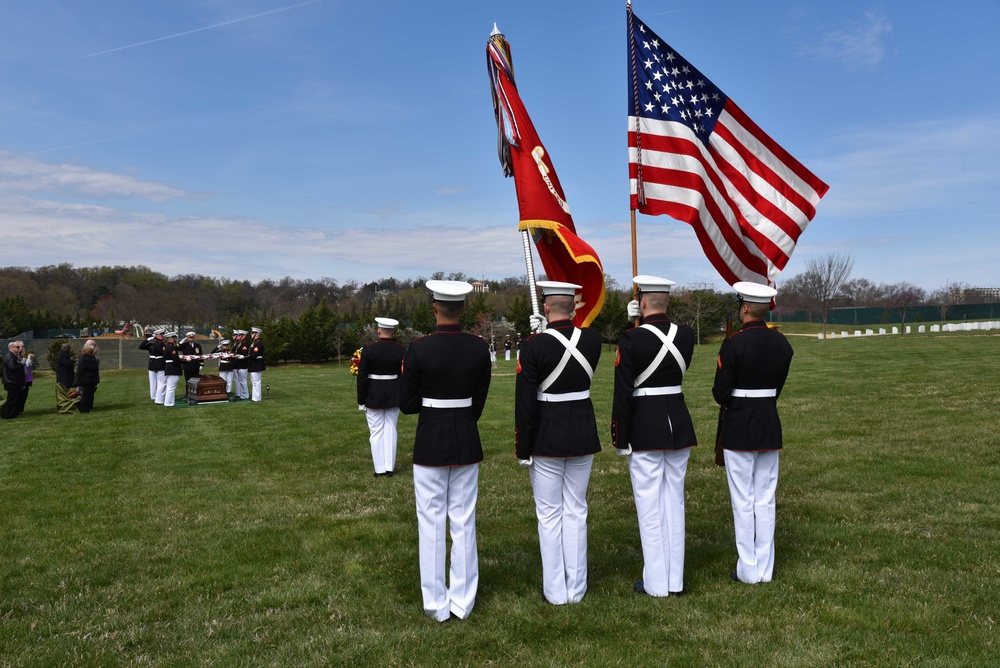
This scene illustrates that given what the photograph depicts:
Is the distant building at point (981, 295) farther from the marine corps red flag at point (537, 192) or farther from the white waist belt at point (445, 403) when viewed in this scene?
the white waist belt at point (445, 403)

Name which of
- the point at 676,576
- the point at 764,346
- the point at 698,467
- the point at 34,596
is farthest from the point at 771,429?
the point at 34,596

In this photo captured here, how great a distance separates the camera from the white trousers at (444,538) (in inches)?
197

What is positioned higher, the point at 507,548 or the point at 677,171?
the point at 677,171

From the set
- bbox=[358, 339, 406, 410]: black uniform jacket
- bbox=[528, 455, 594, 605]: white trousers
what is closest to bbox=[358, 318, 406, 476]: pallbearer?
bbox=[358, 339, 406, 410]: black uniform jacket

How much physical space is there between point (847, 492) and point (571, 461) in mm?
4948

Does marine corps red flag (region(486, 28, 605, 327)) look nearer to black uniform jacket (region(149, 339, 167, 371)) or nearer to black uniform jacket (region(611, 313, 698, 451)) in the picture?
black uniform jacket (region(611, 313, 698, 451))

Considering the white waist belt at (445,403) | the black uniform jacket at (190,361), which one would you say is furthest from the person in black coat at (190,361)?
the white waist belt at (445,403)

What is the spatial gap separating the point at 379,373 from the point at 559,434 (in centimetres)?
547

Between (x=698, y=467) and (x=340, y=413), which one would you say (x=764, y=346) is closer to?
(x=698, y=467)

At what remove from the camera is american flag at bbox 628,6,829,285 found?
7.24 meters

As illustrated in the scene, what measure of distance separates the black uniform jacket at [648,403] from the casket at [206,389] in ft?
58.0

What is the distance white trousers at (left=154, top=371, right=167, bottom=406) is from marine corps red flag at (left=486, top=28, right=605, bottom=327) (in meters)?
16.0

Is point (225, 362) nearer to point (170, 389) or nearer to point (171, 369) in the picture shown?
point (171, 369)

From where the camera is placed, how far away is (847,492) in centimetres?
841
